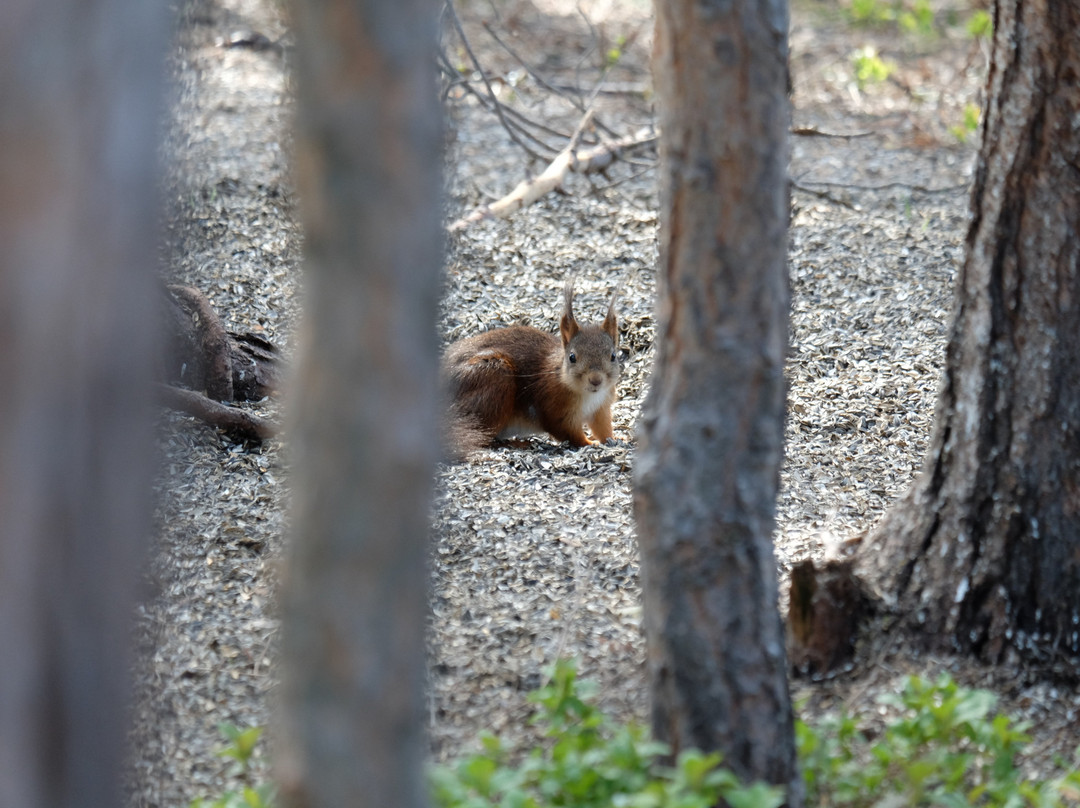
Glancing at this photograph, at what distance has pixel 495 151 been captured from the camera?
29.7 ft

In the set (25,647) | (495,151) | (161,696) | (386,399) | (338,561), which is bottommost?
(161,696)

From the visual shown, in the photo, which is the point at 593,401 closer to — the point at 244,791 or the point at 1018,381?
the point at 1018,381

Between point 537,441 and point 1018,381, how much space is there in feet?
10.8

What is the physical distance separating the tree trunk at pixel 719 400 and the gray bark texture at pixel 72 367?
3.32 ft

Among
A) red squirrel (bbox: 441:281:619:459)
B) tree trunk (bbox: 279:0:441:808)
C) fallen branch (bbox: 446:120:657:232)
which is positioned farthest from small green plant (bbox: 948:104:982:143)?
tree trunk (bbox: 279:0:441:808)

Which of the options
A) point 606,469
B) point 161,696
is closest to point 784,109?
point 161,696

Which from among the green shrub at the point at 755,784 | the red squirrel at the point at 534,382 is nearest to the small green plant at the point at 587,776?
the green shrub at the point at 755,784

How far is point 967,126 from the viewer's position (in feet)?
29.3

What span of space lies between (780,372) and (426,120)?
107 cm

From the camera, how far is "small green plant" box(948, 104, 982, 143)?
866cm

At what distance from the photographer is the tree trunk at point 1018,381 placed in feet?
9.61

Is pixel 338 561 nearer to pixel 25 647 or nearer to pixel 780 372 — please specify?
pixel 25 647

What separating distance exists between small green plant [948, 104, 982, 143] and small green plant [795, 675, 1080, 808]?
6.59m

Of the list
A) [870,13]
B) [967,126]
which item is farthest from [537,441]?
[870,13]
